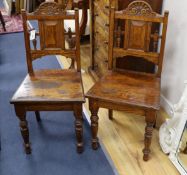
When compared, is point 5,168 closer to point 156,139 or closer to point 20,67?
point 156,139

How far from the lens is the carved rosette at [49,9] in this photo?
5.98 feet

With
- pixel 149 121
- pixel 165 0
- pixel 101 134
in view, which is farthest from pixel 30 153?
pixel 165 0

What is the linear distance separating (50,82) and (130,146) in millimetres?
751

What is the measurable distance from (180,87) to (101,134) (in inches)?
28.6

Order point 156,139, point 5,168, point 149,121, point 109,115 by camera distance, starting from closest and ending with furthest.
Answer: point 149,121 → point 5,168 → point 156,139 → point 109,115

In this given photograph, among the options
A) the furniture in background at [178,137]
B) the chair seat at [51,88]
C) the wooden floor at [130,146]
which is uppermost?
the chair seat at [51,88]

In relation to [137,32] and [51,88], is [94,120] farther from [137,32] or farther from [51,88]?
[137,32]

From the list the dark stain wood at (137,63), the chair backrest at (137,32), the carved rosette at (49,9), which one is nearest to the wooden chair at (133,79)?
the chair backrest at (137,32)

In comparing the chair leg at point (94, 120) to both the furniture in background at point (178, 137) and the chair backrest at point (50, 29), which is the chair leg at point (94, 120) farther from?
the furniture in background at point (178, 137)

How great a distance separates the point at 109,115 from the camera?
2.24 meters

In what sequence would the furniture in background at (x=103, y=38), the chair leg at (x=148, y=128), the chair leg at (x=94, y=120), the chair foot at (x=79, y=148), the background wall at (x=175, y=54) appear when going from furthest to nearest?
the furniture in background at (x=103, y=38) < the background wall at (x=175, y=54) < the chair foot at (x=79, y=148) < the chair leg at (x=94, y=120) < the chair leg at (x=148, y=128)

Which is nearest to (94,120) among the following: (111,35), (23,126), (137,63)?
(23,126)

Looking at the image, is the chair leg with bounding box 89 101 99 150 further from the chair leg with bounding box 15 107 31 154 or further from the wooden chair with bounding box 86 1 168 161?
the chair leg with bounding box 15 107 31 154

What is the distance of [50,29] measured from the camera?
6.17 ft
